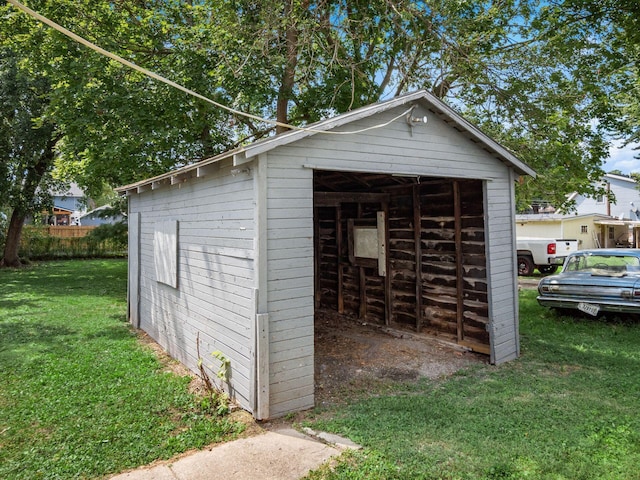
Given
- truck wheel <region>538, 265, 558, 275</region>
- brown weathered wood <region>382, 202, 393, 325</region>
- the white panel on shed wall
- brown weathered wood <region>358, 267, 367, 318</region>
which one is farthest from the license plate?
truck wheel <region>538, 265, 558, 275</region>

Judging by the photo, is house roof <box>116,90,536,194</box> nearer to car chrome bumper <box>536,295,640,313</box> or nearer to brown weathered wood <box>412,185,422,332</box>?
brown weathered wood <box>412,185,422,332</box>

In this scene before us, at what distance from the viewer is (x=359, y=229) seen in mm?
7875

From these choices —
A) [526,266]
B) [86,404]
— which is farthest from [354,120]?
[526,266]

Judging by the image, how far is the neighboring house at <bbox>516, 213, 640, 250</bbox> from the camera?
18703mm

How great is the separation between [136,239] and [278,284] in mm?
4911

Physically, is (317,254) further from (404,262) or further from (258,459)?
(258,459)

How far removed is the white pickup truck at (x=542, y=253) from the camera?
14383 mm

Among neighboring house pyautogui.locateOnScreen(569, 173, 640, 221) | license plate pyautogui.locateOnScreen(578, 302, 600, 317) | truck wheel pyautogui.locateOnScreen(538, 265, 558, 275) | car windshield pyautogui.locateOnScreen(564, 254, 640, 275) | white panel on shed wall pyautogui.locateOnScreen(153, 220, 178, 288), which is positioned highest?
neighboring house pyautogui.locateOnScreen(569, 173, 640, 221)

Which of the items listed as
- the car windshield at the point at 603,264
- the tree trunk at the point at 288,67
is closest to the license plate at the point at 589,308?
the car windshield at the point at 603,264

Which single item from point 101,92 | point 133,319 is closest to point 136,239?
point 133,319

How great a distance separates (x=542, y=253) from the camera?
14547mm

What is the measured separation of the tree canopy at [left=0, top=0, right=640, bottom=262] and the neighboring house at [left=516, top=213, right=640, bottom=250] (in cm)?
866

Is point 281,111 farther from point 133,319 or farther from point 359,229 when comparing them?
point 133,319

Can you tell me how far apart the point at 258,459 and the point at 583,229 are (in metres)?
22.2
